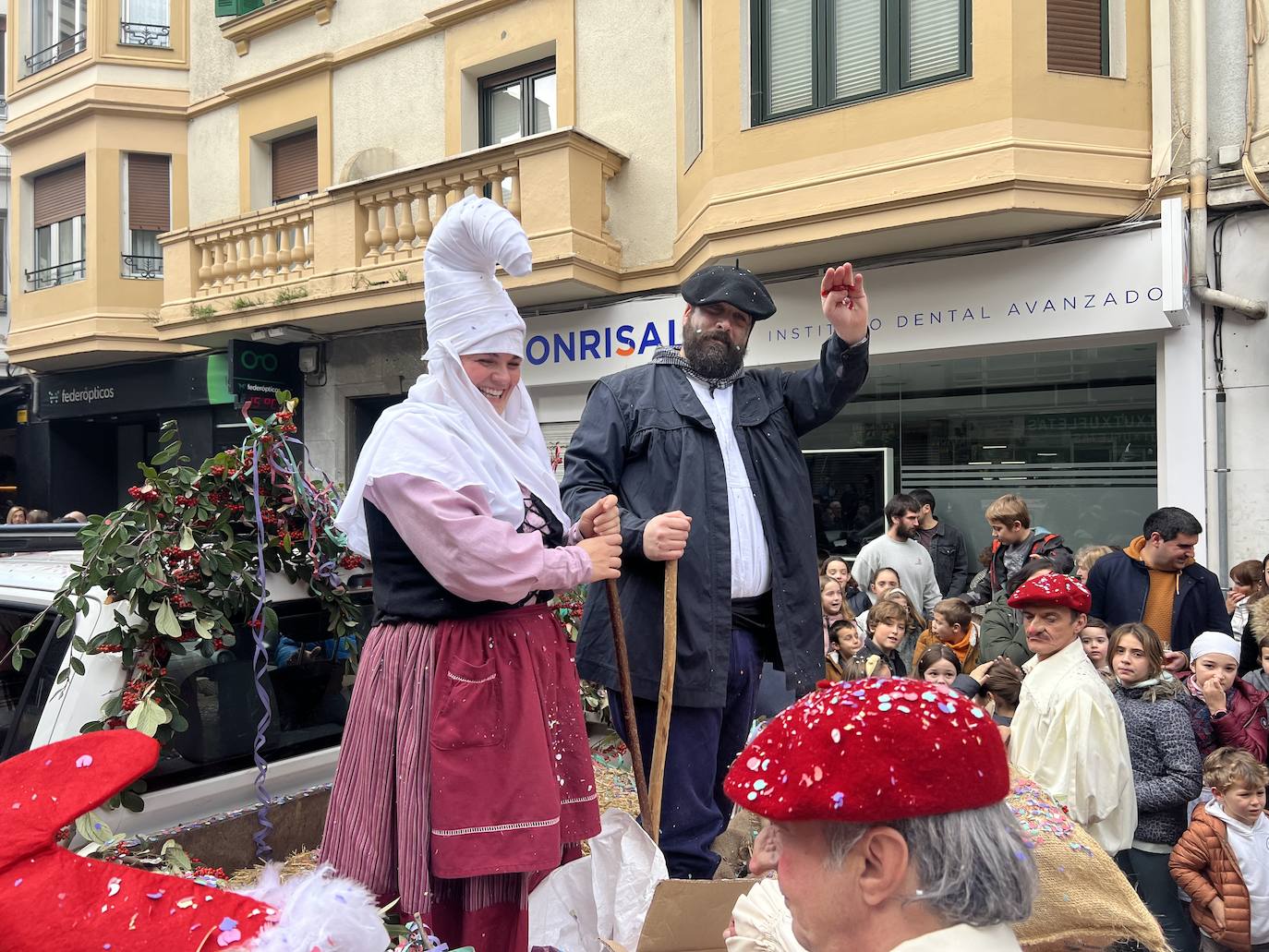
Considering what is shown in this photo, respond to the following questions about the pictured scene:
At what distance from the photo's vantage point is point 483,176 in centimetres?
1010

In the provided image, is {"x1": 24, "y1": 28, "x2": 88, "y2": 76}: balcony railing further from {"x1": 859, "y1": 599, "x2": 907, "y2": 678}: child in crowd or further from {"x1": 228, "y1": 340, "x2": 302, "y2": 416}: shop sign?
{"x1": 859, "y1": 599, "x2": 907, "y2": 678}: child in crowd

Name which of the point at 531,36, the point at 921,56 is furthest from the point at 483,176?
the point at 921,56

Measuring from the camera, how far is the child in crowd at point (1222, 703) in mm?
4086

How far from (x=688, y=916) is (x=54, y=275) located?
629 inches

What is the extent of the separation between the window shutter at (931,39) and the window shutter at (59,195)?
11887mm

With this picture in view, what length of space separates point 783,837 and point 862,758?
0.21m

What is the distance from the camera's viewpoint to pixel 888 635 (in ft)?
18.1

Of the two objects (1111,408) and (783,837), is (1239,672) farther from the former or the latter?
(783,837)

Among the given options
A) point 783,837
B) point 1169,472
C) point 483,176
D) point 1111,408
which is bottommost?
point 783,837

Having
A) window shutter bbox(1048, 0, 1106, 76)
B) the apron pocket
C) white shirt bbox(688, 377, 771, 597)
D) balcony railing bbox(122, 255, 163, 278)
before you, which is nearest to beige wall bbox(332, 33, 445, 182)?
balcony railing bbox(122, 255, 163, 278)

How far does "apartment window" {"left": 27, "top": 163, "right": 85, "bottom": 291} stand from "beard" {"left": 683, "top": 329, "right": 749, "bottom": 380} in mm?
14132

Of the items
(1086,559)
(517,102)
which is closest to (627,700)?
(1086,559)

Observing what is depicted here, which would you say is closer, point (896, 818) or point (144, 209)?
point (896, 818)

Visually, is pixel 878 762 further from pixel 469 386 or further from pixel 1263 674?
pixel 1263 674
